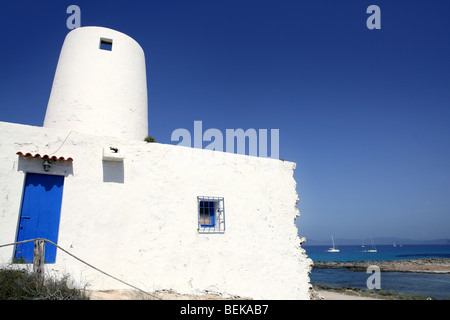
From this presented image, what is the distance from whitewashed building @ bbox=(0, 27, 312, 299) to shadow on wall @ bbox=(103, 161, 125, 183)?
3cm

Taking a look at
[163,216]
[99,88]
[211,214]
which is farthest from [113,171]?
[99,88]

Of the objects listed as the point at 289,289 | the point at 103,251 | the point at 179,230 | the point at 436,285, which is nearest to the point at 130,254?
the point at 103,251

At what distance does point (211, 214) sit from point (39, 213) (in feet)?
14.8

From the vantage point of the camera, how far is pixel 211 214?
29.1ft

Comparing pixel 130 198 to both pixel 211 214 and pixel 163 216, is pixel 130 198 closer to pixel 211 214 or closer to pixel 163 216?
pixel 163 216

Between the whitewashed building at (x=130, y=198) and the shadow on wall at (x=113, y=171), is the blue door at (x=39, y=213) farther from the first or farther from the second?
the shadow on wall at (x=113, y=171)

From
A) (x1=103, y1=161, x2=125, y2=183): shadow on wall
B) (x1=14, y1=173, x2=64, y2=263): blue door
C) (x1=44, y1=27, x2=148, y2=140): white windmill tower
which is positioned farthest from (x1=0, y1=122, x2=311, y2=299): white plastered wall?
(x1=44, y1=27, x2=148, y2=140): white windmill tower

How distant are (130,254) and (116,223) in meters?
0.87

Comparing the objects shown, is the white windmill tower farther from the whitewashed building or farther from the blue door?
the blue door

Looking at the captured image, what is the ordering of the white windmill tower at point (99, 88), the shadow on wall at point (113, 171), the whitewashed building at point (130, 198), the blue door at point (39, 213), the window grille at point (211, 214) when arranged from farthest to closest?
1. the white windmill tower at point (99, 88)
2. the window grille at point (211, 214)
3. the shadow on wall at point (113, 171)
4. the whitewashed building at point (130, 198)
5. the blue door at point (39, 213)

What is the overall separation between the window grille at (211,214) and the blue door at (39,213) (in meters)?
3.70

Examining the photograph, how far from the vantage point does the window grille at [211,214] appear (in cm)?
863

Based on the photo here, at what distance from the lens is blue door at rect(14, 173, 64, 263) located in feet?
20.9

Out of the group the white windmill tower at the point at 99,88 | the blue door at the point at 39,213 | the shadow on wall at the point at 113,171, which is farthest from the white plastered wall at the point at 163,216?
the white windmill tower at the point at 99,88
